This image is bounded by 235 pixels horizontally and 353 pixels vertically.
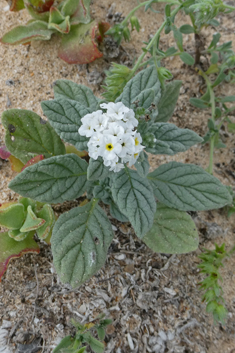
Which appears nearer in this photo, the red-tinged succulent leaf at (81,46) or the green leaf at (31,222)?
the green leaf at (31,222)

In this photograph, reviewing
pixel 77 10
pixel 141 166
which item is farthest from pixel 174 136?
pixel 77 10

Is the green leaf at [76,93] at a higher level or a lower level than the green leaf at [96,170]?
→ higher

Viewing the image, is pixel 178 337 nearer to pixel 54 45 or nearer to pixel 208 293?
pixel 208 293

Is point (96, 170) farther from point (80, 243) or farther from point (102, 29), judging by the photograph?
point (102, 29)

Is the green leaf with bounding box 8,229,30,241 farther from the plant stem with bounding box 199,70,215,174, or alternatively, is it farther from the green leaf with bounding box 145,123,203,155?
the plant stem with bounding box 199,70,215,174

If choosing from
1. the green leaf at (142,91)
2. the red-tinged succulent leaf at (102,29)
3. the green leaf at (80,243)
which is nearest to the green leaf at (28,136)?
the green leaf at (80,243)

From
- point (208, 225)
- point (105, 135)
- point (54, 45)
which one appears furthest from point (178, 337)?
point (54, 45)

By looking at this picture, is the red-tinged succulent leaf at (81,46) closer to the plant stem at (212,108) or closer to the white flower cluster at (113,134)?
the plant stem at (212,108)
